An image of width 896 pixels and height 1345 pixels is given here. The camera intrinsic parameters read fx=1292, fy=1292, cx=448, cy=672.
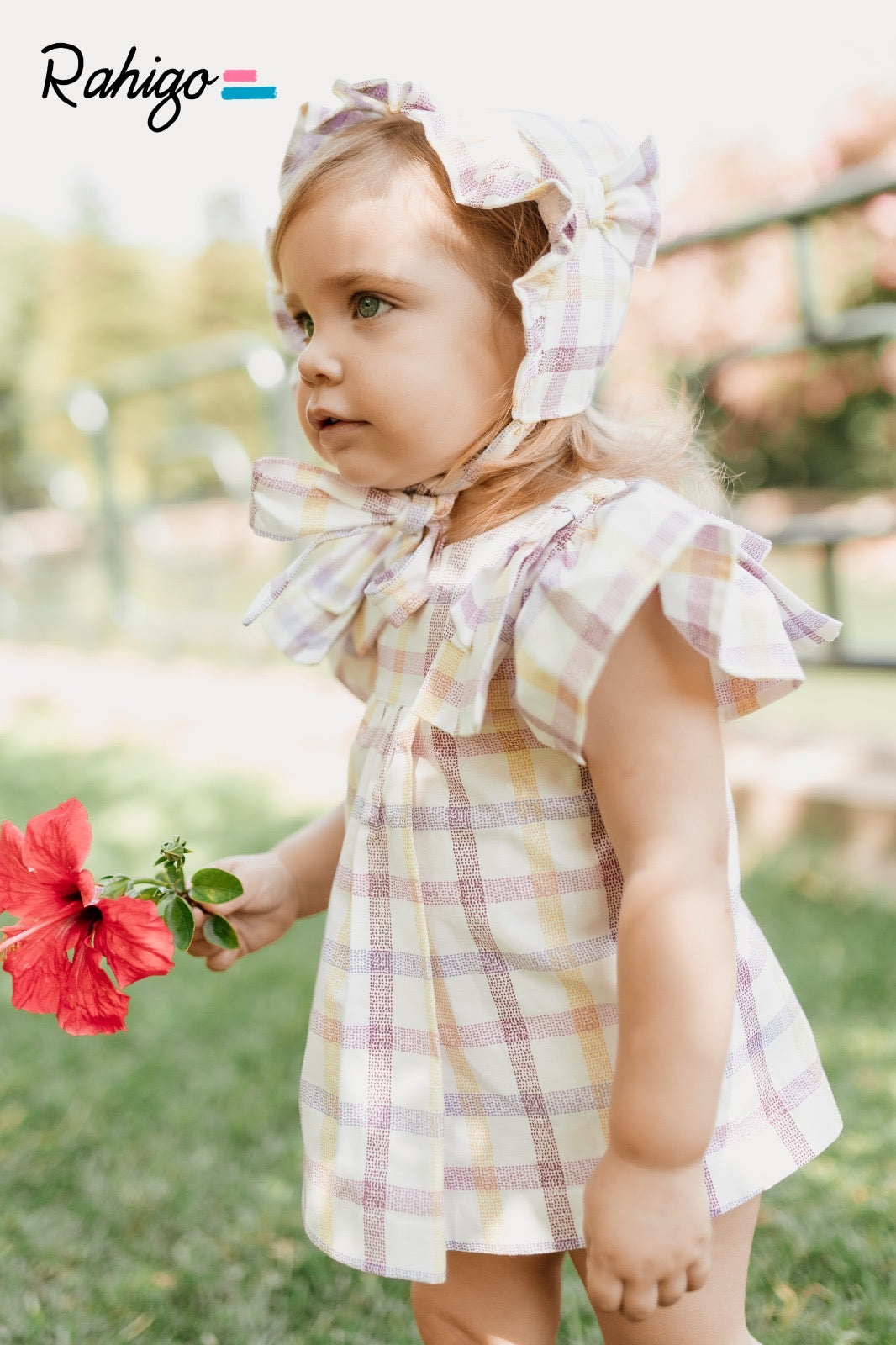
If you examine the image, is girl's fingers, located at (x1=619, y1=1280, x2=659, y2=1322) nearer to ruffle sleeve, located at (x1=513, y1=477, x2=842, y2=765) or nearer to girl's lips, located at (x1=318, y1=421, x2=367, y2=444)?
ruffle sleeve, located at (x1=513, y1=477, x2=842, y2=765)

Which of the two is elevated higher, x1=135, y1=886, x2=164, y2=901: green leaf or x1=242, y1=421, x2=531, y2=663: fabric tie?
x1=242, y1=421, x2=531, y2=663: fabric tie

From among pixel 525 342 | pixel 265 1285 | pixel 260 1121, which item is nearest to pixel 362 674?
pixel 525 342

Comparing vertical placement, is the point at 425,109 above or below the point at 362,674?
above

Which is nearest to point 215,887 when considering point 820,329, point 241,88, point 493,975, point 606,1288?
point 493,975

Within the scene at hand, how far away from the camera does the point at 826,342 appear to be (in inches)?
137

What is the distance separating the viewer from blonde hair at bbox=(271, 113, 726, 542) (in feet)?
4.13

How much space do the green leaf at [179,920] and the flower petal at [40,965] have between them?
0.27 feet

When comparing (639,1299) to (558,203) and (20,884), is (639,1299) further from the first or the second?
(558,203)

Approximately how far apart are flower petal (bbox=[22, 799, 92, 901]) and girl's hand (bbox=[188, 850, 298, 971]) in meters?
0.22

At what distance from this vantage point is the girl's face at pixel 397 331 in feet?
4.05

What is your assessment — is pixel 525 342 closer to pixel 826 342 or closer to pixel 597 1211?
pixel 597 1211

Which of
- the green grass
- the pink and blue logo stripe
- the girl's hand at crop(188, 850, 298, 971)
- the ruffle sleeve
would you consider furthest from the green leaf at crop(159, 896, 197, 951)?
the pink and blue logo stripe

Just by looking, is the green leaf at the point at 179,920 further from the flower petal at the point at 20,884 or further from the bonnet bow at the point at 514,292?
the bonnet bow at the point at 514,292

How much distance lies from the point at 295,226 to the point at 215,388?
16139mm
